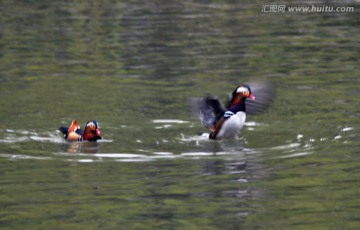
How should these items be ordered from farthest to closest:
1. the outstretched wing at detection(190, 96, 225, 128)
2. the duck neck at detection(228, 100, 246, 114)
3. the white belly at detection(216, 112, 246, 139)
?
the outstretched wing at detection(190, 96, 225, 128), the duck neck at detection(228, 100, 246, 114), the white belly at detection(216, 112, 246, 139)

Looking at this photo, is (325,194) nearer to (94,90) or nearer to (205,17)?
(94,90)

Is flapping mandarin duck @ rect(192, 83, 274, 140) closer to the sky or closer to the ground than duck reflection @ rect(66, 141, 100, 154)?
closer to the sky

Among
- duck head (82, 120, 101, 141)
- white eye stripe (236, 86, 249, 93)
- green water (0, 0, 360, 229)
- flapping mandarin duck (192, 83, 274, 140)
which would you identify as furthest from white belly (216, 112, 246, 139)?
duck head (82, 120, 101, 141)

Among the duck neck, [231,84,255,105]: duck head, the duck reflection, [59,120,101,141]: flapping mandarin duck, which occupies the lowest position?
the duck reflection

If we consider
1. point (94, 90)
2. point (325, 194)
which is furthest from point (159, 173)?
point (94, 90)

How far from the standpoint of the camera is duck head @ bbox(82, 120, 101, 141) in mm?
14906

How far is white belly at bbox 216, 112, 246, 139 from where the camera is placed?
1503 cm

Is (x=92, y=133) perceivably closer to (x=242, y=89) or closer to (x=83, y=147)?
(x=83, y=147)

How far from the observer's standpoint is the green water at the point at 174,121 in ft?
35.7

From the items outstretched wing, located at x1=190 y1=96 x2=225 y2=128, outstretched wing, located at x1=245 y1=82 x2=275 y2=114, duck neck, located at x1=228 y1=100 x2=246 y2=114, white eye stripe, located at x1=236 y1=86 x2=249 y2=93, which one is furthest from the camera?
outstretched wing, located at x1=245 y1=82 x2=275 y2=114

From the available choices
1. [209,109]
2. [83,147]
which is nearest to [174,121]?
[209,109]

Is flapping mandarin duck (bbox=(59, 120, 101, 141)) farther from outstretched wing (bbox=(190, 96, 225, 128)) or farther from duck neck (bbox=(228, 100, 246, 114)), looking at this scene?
duck neck (bbox=(228, 100, 246, 114))

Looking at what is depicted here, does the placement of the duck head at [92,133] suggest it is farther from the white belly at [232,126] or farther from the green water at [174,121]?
the white belly at [232,126]

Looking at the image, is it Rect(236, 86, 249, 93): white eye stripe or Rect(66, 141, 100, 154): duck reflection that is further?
Rect(236, 86, 249, 93): white eye stripe
